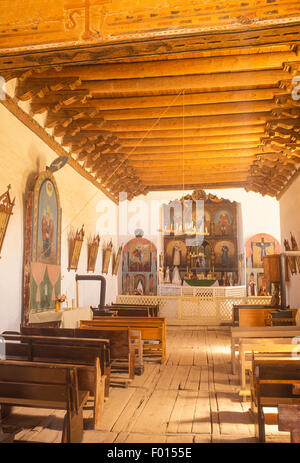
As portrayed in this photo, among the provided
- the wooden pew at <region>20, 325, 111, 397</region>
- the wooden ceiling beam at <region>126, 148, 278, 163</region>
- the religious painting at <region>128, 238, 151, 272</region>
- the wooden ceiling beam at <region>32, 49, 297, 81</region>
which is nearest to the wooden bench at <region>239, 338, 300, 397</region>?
the wooden pew at <region>20, 325, 111, 397</region>

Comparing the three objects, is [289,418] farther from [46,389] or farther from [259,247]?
[259,247]

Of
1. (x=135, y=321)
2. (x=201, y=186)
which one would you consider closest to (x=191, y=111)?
(x=135, y=321)

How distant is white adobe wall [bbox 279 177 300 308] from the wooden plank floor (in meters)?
5.53

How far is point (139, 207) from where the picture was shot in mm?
16641

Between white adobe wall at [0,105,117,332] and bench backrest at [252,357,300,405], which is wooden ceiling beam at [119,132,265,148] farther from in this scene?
bench backrest at [252,357,300,405]

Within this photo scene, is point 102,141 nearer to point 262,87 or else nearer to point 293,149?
point 262,87

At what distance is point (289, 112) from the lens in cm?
806

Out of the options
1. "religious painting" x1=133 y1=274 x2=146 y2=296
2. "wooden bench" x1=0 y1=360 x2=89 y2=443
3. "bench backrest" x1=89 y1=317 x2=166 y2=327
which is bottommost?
"wooden bench" x1=0 y1=360 x2=89 y2=443

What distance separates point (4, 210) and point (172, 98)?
3887mm

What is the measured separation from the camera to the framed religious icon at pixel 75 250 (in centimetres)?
995

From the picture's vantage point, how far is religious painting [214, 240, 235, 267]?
1733cm

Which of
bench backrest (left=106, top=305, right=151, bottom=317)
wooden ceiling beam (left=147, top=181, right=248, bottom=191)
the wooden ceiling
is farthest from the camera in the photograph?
wooden ceiling beam (left=147, top=181, right=248, bottom=191)

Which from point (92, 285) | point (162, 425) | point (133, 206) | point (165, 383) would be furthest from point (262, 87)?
point (133, 206)

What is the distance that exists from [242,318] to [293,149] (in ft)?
14.5
